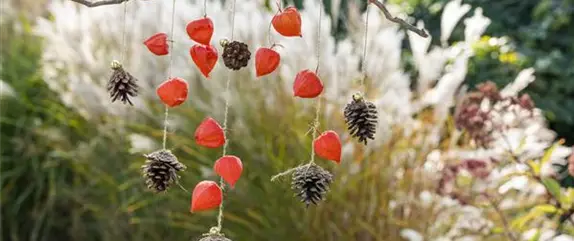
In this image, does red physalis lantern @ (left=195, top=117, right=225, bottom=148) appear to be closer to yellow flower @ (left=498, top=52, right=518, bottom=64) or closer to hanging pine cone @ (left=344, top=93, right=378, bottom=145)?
hanging pine cone @ (left=344, top=93, right=378, bottom=145)

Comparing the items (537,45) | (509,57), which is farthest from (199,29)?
(537,45)

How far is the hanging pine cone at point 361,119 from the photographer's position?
0.73 meters

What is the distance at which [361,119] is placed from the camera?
74 centimetres

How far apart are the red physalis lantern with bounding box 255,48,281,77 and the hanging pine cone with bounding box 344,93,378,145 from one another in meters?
0.06

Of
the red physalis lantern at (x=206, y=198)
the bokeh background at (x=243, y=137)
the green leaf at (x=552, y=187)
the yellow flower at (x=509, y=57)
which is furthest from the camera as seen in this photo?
the yellow flower at (x=509, y=57)

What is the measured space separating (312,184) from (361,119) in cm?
6

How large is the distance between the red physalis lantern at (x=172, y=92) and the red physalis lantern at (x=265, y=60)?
0.19ft

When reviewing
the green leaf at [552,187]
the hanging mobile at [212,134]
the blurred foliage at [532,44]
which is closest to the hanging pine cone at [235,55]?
the hanging mobile at [212,134]

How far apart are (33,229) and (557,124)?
189 cm

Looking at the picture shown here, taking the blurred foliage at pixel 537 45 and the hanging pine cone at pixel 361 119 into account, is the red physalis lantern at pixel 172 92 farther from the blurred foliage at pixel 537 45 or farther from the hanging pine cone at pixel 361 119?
the blurred foliage at pixel 537 45

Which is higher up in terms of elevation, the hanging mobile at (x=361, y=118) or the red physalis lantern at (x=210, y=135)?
the hanging mobile at (x=361, y=118)

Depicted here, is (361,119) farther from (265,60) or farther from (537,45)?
(537,45)

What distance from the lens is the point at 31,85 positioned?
2.80m

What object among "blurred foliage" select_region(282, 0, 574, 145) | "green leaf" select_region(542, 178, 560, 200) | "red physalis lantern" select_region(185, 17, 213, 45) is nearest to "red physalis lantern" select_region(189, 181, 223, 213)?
"red physalis lantern" select_region(185, 17, 213, 45)
